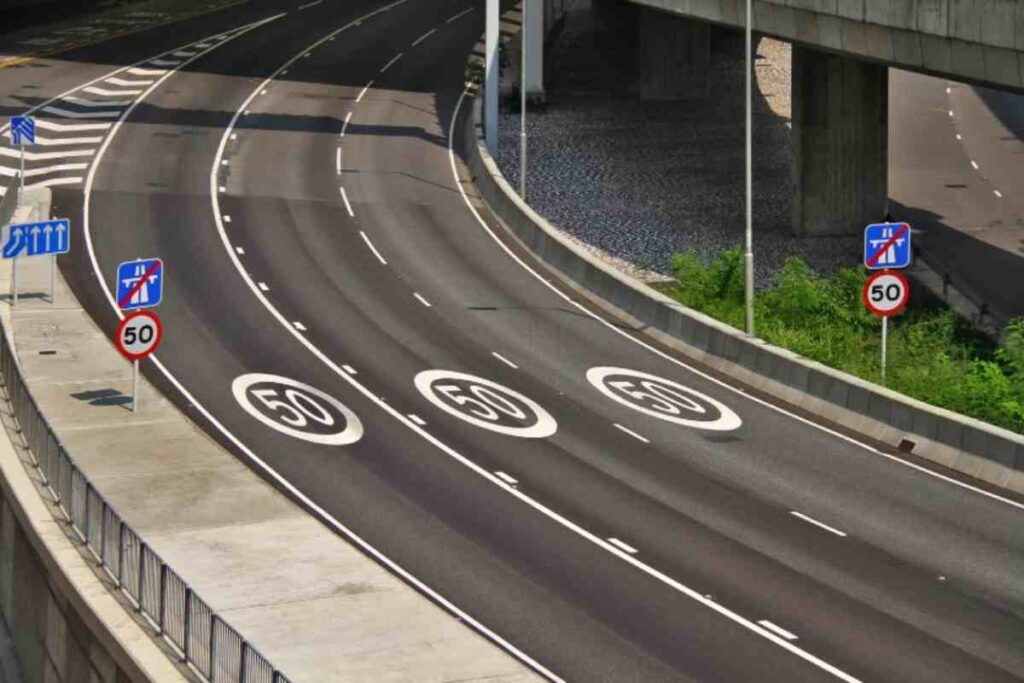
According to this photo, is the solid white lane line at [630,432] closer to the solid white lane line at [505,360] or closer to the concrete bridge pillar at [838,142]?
the solid white lane line at [505,360]

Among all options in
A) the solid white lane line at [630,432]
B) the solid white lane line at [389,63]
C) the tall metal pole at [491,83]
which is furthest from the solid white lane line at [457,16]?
the solid white lane line at [630,432]

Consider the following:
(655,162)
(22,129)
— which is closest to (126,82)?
(655,162)

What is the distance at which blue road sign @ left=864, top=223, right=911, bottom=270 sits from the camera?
116 ft

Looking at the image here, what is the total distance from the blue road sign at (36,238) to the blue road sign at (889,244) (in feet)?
49.2

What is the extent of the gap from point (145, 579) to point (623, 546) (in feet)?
25.3

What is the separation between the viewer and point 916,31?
1609 inches

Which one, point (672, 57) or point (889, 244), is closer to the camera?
point (889, 244)

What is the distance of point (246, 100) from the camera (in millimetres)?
65500

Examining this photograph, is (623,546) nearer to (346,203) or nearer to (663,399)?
(663,399)

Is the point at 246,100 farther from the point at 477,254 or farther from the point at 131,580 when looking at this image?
the point at 131,580

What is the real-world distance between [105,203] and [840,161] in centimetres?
1937

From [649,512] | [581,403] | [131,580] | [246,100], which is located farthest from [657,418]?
[246,100]

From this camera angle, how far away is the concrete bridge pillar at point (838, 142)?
1984 inches

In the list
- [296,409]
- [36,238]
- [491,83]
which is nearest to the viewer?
[296,409]
